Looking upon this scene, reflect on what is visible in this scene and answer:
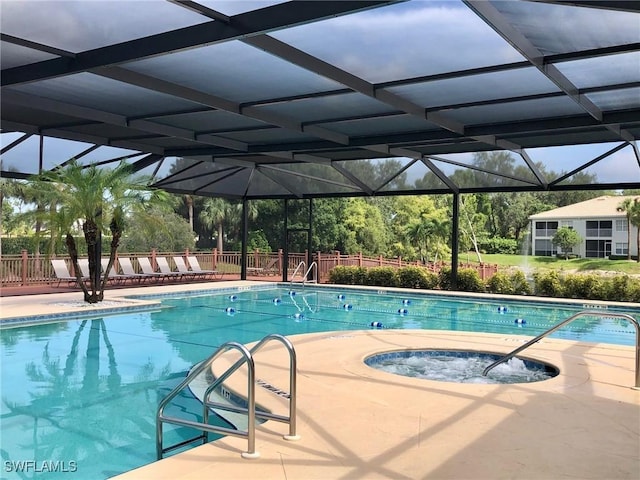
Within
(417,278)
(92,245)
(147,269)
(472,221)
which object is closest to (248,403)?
(92,245)

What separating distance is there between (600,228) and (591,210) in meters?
1.27

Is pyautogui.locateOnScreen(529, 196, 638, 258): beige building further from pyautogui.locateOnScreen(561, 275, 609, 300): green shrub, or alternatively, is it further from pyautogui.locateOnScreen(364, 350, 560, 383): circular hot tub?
pyautogui.locateOnScreen(364, 350, 560, 383): circular hot tub

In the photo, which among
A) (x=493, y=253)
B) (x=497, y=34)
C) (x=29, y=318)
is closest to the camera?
(x=497, y=34)

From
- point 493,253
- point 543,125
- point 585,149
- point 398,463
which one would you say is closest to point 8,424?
point 398,463

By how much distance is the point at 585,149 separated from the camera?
13.9m

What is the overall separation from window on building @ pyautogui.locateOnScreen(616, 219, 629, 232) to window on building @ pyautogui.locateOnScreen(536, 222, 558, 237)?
351cm

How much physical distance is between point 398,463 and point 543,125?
8065 millimetres

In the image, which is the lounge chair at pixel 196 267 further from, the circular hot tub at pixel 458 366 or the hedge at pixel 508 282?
the circular hot tub at pixel 458 366

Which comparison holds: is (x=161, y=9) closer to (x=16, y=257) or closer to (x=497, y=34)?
(x=497, y=34)

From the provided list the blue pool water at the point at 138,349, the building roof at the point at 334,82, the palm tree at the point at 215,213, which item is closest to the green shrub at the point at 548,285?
the blue pool water at the point at 138,349

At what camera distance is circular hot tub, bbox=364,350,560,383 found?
7633 mm

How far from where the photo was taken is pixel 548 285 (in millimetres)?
16750

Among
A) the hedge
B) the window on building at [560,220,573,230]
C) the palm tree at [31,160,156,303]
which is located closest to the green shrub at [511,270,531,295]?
the hedge

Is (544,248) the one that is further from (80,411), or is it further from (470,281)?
(80,411)
